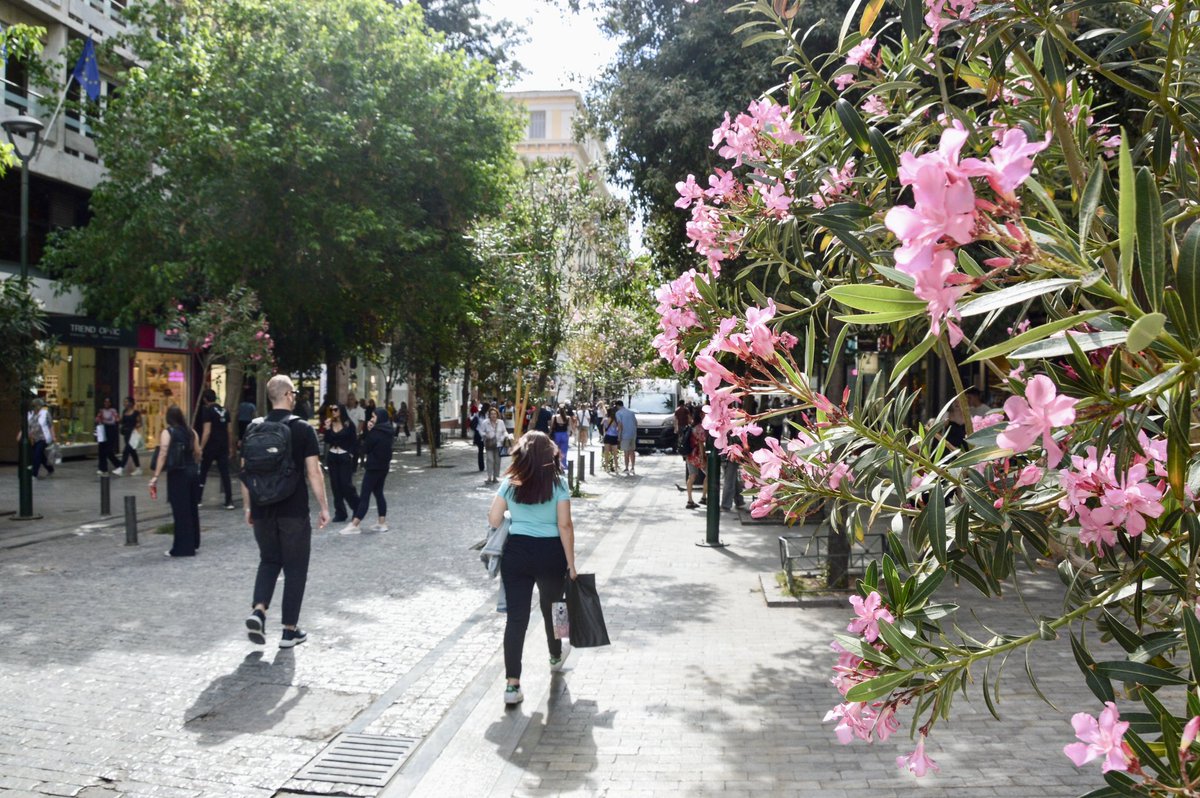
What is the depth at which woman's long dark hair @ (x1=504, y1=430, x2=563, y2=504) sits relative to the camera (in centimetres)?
609

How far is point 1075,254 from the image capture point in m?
1.51

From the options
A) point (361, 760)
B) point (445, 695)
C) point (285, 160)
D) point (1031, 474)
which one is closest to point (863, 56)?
point (1031, 474)

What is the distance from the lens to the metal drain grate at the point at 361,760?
4.80 m

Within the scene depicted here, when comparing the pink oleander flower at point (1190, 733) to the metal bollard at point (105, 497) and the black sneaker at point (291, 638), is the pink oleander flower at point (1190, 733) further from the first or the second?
the metal bollard at point (105, 497)

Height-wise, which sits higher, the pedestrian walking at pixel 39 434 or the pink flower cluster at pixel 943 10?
the pink flower cluster at pixel 943 10

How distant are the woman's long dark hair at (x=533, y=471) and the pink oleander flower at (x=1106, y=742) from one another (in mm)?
4436

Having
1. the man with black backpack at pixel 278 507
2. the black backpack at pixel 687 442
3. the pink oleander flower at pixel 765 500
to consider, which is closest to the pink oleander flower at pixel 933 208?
the pink oleander flower at pixel 765 500

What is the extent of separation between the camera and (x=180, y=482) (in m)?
11.2

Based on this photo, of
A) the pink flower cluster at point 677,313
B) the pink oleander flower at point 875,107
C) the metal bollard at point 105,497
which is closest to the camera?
the pink flower cluster at point 677,313

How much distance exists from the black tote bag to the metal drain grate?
4.16 feet

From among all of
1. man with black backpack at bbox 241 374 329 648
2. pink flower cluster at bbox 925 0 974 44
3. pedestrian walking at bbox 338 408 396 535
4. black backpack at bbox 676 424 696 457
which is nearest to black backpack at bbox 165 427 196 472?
pedestrian walking at bbox 338 408 396 535

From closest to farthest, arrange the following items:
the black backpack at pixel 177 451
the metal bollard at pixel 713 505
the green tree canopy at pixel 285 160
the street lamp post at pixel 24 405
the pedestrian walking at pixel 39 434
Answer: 1. the black backpack at pixel 177 451
2. the metal bollard at pixel 713 505
3. the street lamp post at pixel 24 405
4. the green tree canopy at pixel 285 160
5. the pedestrian walking at pixel 39 434

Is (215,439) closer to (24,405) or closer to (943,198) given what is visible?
(24,405)

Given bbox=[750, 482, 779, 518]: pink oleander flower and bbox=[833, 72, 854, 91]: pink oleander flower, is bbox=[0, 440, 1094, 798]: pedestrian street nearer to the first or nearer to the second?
bbox=[750, 482, 779, 518]: pink oleander flower
